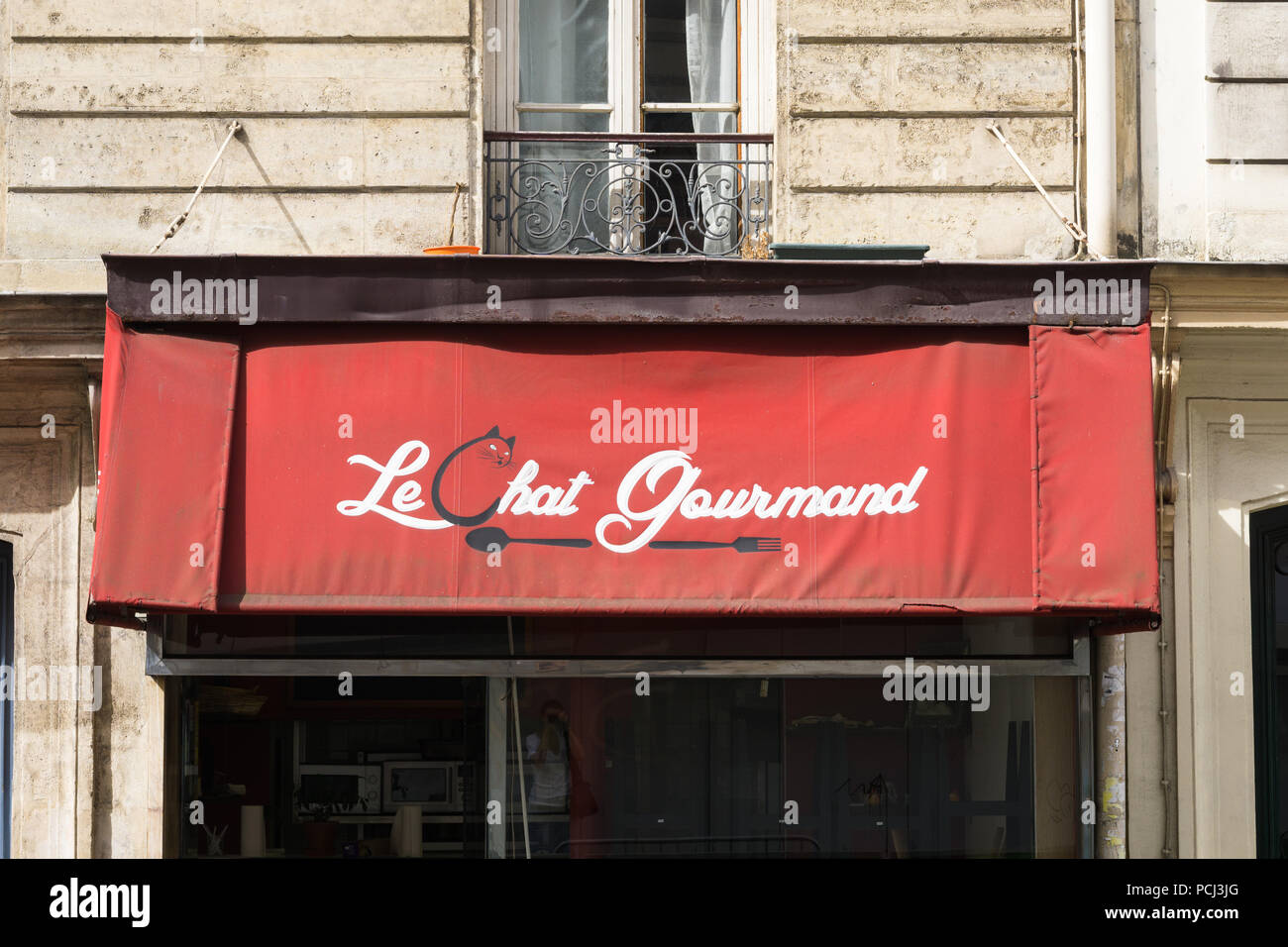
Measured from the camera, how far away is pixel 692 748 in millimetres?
8938

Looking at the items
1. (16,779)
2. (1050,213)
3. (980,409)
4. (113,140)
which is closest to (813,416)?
(980,409)

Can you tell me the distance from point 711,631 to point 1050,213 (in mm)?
3042

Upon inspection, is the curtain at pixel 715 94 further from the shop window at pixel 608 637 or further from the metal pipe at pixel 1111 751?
the metal pipe at pixel 1111 751

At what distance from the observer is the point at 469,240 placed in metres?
8.96

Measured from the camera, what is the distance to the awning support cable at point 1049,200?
889 centimetres

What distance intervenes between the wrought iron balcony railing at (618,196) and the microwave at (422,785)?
2.97 meters

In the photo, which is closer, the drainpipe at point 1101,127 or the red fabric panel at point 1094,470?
the red fabric panel at point 1094,470

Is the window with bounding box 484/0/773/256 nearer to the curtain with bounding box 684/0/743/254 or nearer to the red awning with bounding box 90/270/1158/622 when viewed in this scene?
the curtain with bounding box 684/0/743/254

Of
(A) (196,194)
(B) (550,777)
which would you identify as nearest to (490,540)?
(B) (550,777)

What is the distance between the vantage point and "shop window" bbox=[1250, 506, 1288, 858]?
905cm

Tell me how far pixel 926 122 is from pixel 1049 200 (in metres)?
0.82

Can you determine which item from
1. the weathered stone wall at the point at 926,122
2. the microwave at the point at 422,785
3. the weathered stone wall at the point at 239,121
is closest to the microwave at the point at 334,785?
the microwave at the point at 422,785

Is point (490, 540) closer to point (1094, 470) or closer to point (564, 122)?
point (564, 122)
